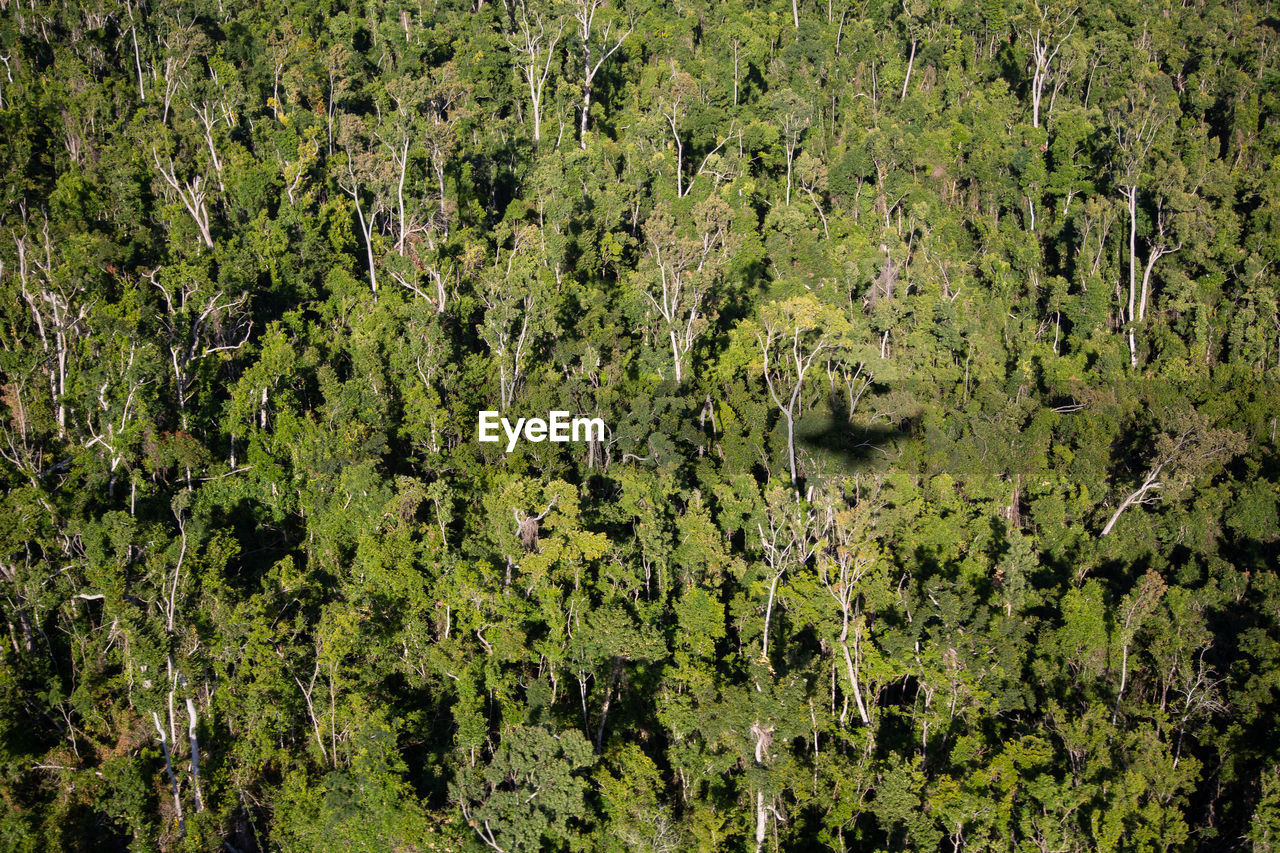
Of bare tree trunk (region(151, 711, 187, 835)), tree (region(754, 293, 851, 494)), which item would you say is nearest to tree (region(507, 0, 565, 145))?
tree (region(754, 293, 851, 494))

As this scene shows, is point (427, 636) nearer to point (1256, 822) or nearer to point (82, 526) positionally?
point (82, 526)

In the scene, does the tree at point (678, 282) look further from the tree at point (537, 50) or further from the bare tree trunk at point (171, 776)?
the bare tree trunk at point (171, 776)

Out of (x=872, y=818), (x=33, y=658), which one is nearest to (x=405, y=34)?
(x=33, y=658)

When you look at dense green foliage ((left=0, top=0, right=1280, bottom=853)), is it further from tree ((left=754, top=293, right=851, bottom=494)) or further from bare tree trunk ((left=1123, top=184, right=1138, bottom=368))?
tree ((left=754, top=293, right=851, bottom=494))

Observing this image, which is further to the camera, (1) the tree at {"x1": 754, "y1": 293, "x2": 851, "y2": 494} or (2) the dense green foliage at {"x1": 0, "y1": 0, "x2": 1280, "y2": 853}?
(1) the tree at {"x1": 754, "y1": 293, "x2": 851, "y2": 494}
